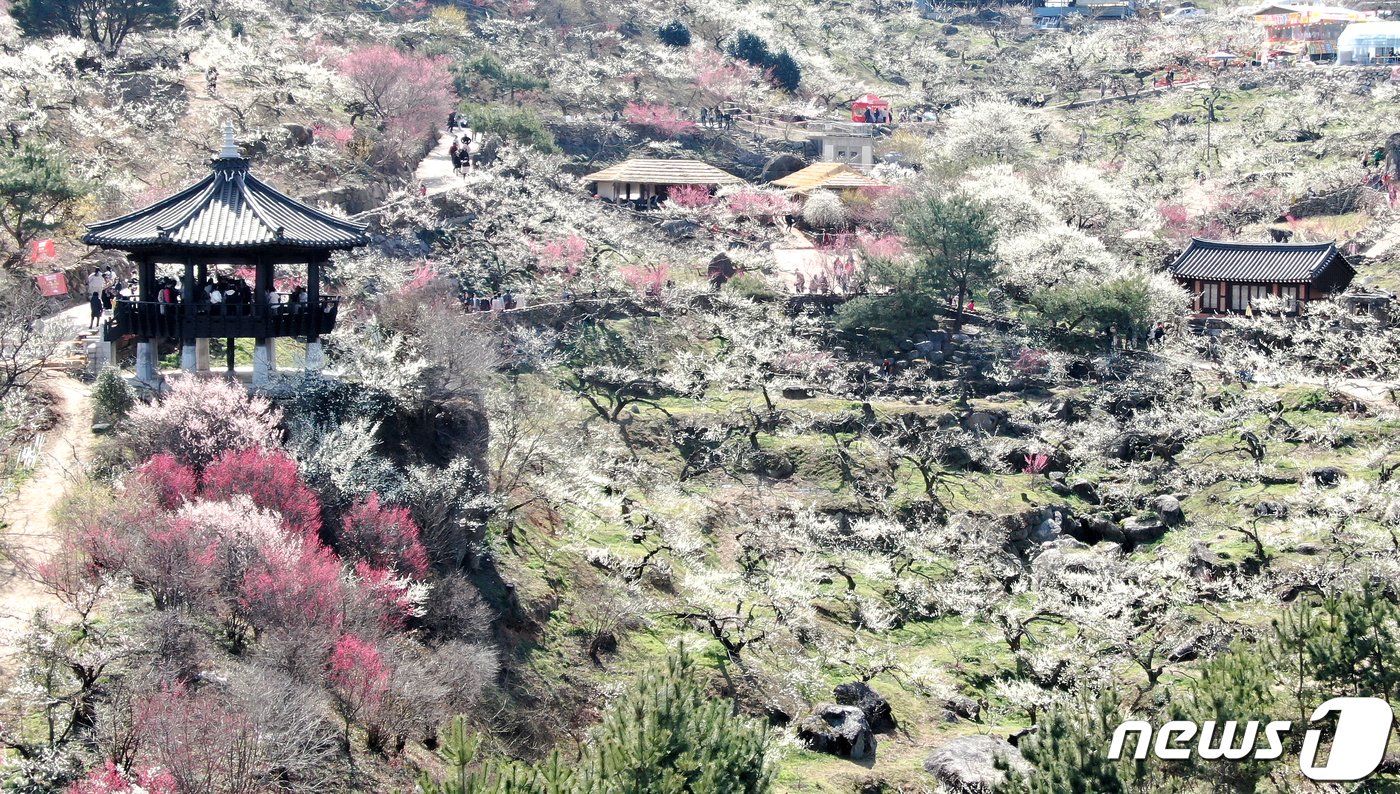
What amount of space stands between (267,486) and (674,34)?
68328 mm

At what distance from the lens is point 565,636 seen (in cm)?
2953

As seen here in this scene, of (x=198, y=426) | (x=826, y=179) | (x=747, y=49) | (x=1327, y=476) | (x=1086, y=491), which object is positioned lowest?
(x=1086, y=491)

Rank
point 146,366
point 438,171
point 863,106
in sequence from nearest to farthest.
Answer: point 146,366 → point 438,171 → point 863,106

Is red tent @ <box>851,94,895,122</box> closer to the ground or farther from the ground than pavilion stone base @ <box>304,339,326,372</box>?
farther from the ground

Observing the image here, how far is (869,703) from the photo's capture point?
2828 cm

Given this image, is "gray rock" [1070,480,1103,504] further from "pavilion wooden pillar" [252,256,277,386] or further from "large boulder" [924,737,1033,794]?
"pavilion wooden pillar" [252,256,277,386]

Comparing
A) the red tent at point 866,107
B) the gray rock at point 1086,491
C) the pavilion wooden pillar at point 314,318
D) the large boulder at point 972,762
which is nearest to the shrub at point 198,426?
the pavilion wooden pillar at point 314,318

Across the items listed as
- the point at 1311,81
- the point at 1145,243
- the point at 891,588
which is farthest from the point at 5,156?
A: the point at 1311,81

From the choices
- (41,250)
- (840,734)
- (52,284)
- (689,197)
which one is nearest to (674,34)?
(689,197)

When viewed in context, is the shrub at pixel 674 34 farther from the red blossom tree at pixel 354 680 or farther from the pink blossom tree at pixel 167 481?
the red blossom tree at pixel 354 680

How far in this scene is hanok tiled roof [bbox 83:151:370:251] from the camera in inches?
1125

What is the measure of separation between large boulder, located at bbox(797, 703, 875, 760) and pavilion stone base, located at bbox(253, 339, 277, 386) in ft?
43.4

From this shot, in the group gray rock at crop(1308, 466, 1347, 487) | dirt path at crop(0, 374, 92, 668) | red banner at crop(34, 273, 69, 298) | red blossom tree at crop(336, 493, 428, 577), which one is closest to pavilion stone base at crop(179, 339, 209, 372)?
dirt path at crop(0, 374, 92, 668)

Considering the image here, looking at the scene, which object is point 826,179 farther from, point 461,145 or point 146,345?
point 146,345
